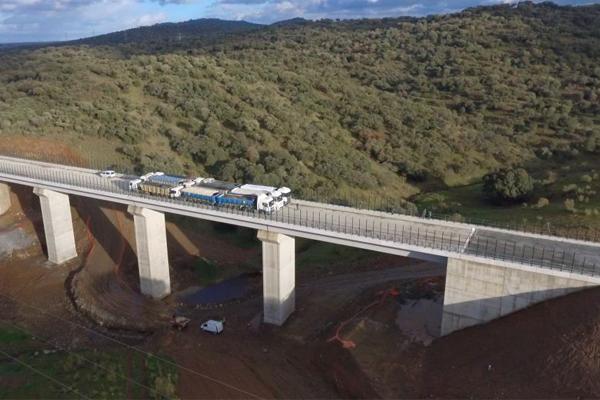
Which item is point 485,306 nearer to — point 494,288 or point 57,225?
point 494,288

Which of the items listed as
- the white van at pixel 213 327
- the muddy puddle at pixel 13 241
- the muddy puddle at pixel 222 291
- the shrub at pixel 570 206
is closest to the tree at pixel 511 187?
the shrub at pixel 570 206

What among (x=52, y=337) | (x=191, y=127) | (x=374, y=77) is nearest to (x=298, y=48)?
(x=374, y=77)

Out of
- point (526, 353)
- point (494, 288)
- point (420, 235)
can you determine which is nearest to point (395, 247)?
point (420, 235)

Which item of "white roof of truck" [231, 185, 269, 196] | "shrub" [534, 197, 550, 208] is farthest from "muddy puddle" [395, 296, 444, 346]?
"shrub" [534, 197, 550, 208]

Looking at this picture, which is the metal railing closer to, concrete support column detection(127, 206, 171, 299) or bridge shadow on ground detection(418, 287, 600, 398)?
concrete support column detection(127, 206, 171, 299)

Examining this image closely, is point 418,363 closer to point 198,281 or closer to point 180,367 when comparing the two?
point 180,367
